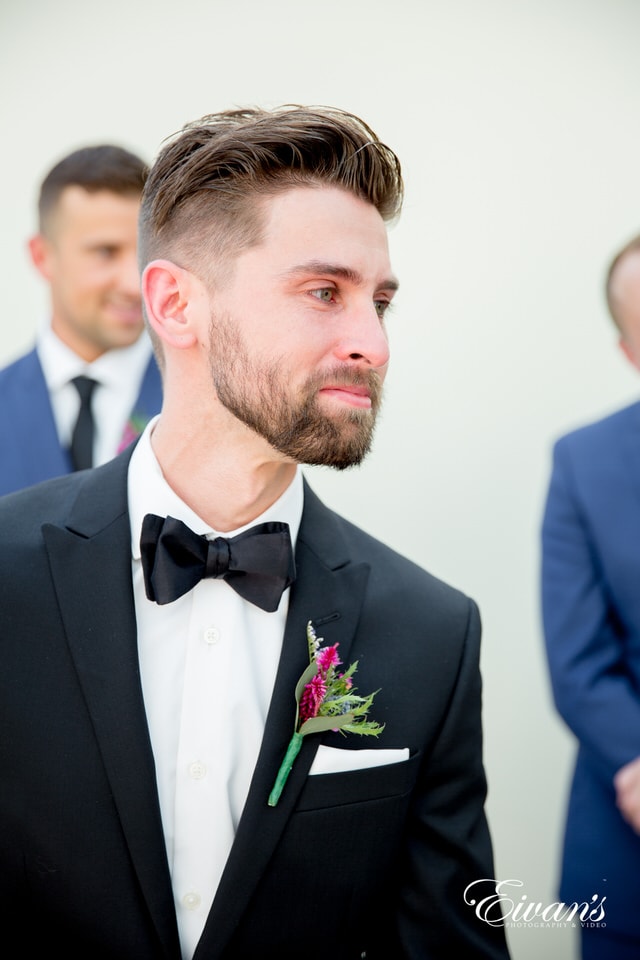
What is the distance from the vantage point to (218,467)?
183 centimetres

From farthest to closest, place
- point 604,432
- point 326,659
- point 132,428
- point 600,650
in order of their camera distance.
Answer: point 132,428
point 604,432
point 600,650
point 326,659

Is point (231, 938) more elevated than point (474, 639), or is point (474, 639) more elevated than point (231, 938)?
point (474, 639)

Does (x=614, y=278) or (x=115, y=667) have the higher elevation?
(x=614, y=278)

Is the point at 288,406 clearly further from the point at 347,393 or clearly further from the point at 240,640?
the point at 240,640

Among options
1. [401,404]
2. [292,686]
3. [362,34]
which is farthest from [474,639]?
[362,34]

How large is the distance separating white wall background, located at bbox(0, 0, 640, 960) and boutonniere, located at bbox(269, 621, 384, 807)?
1.71 m

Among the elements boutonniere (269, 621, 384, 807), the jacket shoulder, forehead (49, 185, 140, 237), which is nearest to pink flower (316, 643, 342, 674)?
boutonniere (269, 621, 384, 807)

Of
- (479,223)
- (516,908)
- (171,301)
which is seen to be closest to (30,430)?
(171,301)

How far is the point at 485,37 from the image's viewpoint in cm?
345

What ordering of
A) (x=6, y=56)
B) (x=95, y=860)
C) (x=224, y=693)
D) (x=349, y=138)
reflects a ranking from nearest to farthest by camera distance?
1. (x=95, y=860)
2. (x=224, y=693)
3. (x=349, y=138)
4. (x=6, y=56)

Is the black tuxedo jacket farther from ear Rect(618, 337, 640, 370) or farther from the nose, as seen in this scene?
ear Rect(618, 337, 640, 370)

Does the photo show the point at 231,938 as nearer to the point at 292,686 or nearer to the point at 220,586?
the point at 292,686

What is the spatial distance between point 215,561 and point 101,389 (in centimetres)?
110

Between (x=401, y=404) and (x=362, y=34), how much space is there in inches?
49.9
